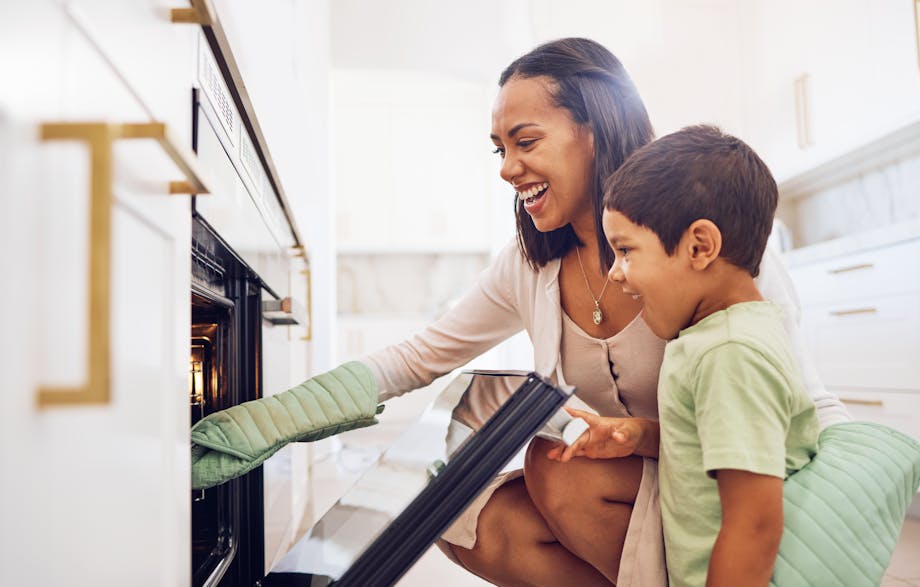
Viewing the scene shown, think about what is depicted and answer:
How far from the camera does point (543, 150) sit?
3.91ft

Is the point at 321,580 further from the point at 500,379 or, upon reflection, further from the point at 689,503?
the point at 689,503

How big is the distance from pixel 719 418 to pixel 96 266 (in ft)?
2.17

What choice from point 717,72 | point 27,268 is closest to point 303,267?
point 27,268

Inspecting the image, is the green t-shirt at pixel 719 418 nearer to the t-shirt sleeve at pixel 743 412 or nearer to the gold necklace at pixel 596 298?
the t-shirt sleeve at pixel 743 412

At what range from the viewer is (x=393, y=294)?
5980 mm

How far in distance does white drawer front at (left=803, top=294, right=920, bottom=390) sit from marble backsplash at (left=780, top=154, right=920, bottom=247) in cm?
62

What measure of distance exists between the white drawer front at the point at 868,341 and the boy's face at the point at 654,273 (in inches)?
66.3

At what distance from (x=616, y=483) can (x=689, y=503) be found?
0.17 metres

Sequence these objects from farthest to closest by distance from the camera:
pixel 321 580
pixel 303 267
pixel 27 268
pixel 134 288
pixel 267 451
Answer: pixel 303 267 → pixel 267 451 → pixel 321 580 → pixel 134 288 → pixel 27 268

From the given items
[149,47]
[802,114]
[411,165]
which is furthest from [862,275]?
[411,165]

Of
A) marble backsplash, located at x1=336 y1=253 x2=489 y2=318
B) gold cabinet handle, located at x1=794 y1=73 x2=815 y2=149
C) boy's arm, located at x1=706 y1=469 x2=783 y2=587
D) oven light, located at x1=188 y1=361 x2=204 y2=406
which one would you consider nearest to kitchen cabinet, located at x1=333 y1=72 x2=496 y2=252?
marble backsplash, located at x1=336 y1=253 x2=489 y2=318

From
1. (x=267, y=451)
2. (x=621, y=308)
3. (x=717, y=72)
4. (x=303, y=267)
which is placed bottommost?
(x=267, y=451)

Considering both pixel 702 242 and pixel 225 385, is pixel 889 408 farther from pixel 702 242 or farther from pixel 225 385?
pixel 225 385

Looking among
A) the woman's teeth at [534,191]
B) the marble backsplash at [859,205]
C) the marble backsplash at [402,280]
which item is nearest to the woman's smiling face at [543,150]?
the woman's teeth at [534,191]
